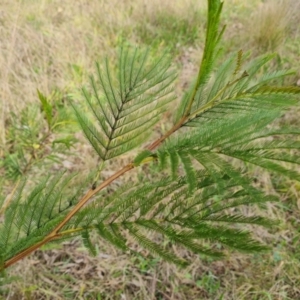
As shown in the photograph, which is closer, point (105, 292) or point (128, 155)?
point (105, 292)

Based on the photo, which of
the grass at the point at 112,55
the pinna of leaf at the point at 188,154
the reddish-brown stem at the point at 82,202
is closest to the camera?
the pinna of leaf at the point at 188,154

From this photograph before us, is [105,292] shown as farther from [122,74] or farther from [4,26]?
[4,26]

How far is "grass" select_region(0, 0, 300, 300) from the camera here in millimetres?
1707

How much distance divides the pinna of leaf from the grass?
1.00 metres

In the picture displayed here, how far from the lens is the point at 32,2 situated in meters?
3.37

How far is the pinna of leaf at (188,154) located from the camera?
444 mm

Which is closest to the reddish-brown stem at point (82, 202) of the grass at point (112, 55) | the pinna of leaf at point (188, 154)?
the pinna of leaf at point (188, 154)

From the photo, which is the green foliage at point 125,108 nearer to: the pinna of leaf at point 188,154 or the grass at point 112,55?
the pinna of leaf at point 188,154

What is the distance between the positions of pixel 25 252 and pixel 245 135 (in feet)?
1.47

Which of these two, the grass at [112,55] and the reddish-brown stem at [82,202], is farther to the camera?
the grass at [112,55]

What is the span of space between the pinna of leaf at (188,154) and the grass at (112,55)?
3.27 feet

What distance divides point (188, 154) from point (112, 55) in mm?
2648

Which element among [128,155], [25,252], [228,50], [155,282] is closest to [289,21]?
[228,50]

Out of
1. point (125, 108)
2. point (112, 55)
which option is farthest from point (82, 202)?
point (112, 55)
